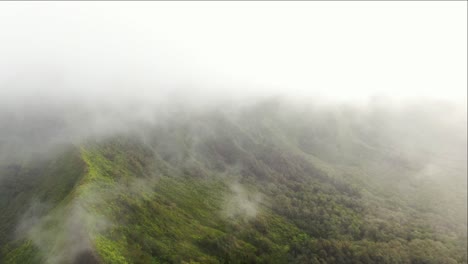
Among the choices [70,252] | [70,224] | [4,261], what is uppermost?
[70,224]

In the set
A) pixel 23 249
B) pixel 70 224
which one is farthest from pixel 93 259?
pixel 23 249

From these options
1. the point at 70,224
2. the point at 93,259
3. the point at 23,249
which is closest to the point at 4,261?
Result: the point at 23,249

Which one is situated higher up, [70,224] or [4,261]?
[70,224]

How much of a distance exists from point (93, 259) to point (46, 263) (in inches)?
965

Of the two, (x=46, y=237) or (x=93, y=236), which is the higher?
(x=93, y=236)

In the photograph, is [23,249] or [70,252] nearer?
[70,252]

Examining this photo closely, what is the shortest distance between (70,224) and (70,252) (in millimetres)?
25575

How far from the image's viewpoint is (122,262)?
19412 cm

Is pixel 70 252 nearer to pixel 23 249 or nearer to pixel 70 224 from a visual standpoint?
pixel 70 224

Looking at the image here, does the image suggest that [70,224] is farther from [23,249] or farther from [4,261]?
[4,261]

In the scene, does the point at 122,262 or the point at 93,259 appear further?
the point at 122,262

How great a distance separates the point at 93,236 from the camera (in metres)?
196

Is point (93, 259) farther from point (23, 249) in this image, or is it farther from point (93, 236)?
point (23, 249)

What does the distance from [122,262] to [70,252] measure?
30.8 meters
